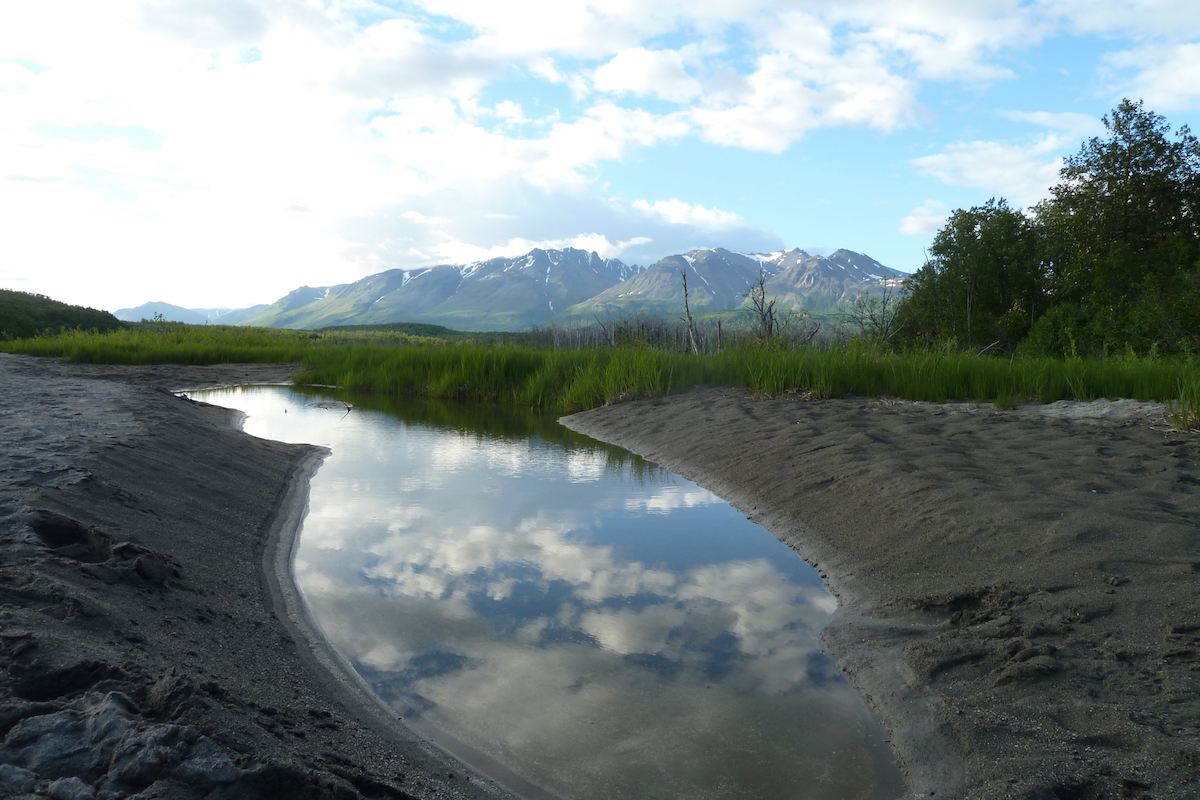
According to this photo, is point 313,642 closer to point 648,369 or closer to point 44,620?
point 44,620

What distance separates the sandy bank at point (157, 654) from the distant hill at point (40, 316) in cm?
2323

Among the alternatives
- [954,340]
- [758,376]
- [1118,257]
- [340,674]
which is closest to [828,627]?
[340,674]

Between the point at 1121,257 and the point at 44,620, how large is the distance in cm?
2686

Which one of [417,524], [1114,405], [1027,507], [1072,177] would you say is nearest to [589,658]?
[417,524]

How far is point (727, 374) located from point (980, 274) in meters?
25.9

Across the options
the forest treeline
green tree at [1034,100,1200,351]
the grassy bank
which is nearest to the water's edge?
the grassy bank

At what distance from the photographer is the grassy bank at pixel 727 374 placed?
7.97 metres

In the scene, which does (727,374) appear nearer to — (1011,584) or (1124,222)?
(1011,584)

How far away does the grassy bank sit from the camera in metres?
7.97

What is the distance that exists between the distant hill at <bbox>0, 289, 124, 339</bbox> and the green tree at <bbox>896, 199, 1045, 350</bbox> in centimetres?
3221

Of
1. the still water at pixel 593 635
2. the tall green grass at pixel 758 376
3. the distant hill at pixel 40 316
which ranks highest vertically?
the distant hill at pixel 40 316

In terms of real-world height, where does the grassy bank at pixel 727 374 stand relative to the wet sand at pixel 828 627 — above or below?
above

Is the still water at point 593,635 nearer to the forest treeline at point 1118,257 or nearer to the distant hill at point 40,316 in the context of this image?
the forest treeline at point 1118,257

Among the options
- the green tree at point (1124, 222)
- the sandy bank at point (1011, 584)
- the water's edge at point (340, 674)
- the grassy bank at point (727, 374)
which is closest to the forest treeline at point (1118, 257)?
the green tree at point (1124, 222)
